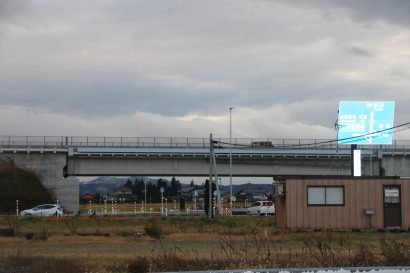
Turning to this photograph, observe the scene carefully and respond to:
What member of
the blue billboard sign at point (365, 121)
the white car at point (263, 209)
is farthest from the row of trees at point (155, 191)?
the blue billboard sign at point (365, 121)

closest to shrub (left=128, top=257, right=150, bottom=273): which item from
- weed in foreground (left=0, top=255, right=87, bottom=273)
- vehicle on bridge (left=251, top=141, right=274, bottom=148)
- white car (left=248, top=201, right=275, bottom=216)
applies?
weed in foreground (left=0, top=255, right=87, bottom=273)

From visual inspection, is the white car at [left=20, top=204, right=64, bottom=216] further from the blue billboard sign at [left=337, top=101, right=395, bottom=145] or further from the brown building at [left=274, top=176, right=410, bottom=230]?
the brown building at [left=274, top=176, right=410, bottom=230]

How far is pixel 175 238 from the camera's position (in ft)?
76.5

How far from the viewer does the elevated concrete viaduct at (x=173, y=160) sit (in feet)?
229

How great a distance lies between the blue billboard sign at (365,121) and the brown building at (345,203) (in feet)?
74.8

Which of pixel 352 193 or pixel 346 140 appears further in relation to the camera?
pixel 346 140

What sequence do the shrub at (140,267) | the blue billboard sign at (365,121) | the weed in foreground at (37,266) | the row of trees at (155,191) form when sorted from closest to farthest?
the weed in foreground at (37,266) < the shrub at (140,267) < the blue billboard sign at (365,121) < the row of trees at (155,191)

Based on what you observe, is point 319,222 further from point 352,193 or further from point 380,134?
point 380,134

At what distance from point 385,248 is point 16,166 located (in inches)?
2466

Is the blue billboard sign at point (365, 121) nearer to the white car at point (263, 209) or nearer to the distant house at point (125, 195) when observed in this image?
the white car at point (263, 209)

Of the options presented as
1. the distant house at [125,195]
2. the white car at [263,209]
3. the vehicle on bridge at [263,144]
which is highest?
the vehicle on bridge at [263,144]

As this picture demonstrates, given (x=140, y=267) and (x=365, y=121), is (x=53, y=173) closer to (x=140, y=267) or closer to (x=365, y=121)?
(x=365, y=121)

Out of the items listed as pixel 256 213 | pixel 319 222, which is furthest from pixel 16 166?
pixel 319 222

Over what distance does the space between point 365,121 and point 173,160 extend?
27.0 m
